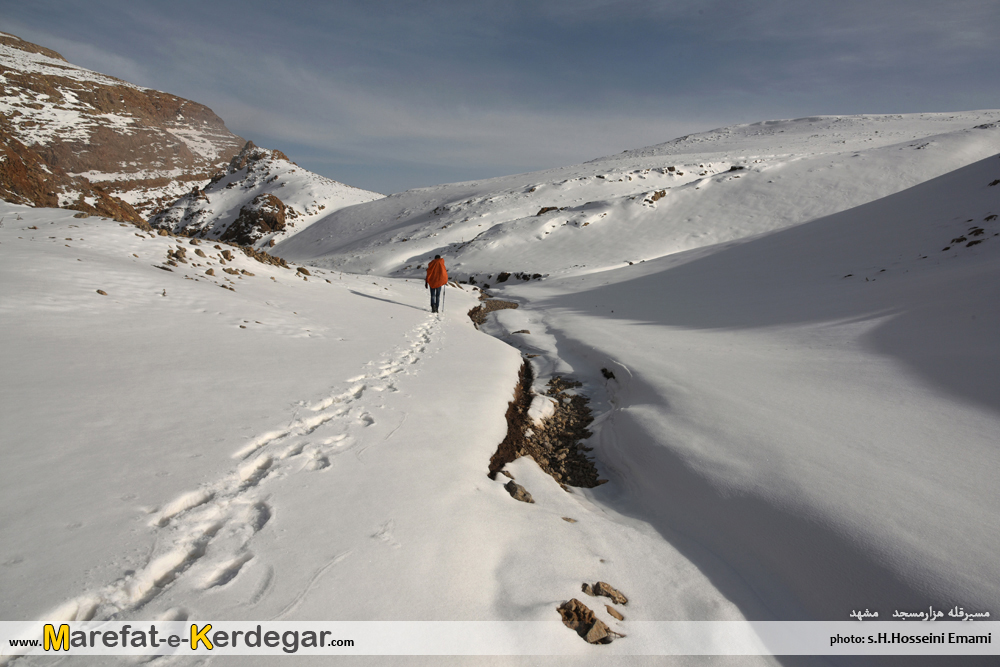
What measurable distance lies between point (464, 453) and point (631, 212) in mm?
23676

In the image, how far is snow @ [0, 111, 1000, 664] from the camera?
2031 mm

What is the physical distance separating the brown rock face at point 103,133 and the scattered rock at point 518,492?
55808mm

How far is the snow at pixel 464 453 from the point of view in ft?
6.66

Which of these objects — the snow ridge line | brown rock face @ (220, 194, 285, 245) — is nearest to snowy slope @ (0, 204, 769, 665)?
the snow ridge line

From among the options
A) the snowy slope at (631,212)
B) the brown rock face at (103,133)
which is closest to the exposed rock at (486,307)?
the snowy slope at (631,212)

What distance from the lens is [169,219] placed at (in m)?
Result: 42.8

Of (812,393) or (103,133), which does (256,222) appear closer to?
(812,393)

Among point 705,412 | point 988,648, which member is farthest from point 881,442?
point 988,648

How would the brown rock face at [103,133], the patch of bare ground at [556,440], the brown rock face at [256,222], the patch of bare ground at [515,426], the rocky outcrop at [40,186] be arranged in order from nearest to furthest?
the patch of bare ground at [515,426], the patch of bare ground at [556,440], the rocky outcrop at [40,186], the brown rock face at [256,222], the brown rock face at [103,133]

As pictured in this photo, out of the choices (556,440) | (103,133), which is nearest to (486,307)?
(556,440)

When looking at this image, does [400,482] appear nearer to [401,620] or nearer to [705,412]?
[401,620]

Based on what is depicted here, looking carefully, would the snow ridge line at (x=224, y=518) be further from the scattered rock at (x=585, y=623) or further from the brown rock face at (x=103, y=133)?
the brown rock face at (x=103, y=133)

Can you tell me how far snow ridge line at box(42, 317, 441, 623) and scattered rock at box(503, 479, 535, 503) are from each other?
1113 millimetres

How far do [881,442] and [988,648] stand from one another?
75.6 inches
